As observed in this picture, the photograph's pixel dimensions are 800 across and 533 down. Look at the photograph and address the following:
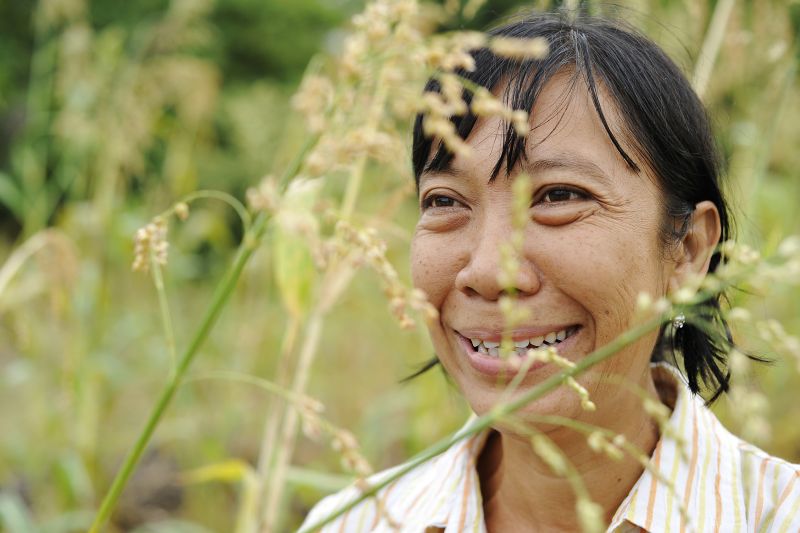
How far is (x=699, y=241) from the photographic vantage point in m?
1.42

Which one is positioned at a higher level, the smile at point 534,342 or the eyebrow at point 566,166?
the eyebrow at point 566,166

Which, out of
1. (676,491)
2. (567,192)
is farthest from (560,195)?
(676,491)

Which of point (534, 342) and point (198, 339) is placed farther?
point (534, 342)

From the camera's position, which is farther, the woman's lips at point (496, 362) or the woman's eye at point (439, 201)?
the woman's eye at point (439, 201)

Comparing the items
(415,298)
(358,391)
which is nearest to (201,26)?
(358,391)

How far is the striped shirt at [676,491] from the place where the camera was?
4.26ft

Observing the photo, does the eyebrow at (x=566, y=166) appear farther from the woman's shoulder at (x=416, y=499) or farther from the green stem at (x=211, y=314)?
the woman's shoulder at (x=416, y=499)

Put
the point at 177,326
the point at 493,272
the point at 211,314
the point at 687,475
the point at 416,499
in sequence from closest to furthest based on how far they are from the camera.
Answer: the point at 211,314 < the point at 493,272 < the point at 687,475 < the point at 416,499 < the point at 177,326

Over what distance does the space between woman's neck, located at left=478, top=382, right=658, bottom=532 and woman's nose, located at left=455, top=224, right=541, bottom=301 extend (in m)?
0.25

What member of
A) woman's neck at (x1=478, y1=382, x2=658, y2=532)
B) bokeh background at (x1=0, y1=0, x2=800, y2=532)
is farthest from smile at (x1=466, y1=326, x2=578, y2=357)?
bokeh background at (x1=0, y1=0, x2=800, y2=532)

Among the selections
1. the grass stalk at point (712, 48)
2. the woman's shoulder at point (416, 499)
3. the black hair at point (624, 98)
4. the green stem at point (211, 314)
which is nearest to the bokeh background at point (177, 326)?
the grass stalk at point (712, 48)

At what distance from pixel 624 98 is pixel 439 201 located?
1.04ft

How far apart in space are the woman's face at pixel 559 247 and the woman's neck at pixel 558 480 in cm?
13

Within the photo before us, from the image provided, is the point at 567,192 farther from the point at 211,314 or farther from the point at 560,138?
the point at 211,314
